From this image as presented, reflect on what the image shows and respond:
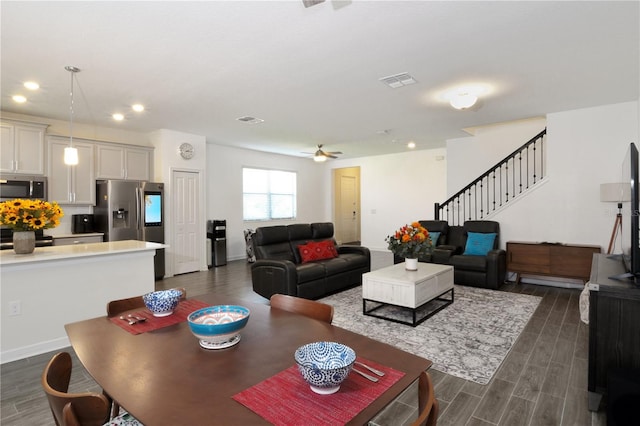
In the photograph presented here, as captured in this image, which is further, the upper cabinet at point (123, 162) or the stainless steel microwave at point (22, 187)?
the upper cabinet at point (123, 162)

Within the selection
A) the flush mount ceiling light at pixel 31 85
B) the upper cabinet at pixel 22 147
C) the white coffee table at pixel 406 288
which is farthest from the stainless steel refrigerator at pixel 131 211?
the white coffee table at pixel 406 288

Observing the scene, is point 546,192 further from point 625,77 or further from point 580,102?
point 625,77

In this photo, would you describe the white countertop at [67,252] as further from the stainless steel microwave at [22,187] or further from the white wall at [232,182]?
the white wall at [232,182]

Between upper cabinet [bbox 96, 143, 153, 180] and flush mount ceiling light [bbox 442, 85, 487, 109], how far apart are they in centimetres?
529

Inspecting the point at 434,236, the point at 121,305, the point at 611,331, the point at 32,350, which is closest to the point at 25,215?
the point at 32,350

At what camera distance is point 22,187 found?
4879mm

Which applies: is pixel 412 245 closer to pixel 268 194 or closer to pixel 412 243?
pixel 412 243

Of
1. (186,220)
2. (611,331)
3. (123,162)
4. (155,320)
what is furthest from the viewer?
(186,220)

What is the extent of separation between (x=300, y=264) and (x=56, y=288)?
288cm

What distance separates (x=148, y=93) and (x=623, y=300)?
5026 mm

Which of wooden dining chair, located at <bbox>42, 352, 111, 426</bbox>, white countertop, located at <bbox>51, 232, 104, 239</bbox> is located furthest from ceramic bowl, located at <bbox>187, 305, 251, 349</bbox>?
white countertop, located at <bbox>51, 232, 104, 239</bbox>

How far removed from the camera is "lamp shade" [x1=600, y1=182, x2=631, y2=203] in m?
4.23

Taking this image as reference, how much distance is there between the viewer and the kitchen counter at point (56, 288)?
294 centimetres

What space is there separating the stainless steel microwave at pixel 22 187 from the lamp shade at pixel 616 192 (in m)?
8.06
